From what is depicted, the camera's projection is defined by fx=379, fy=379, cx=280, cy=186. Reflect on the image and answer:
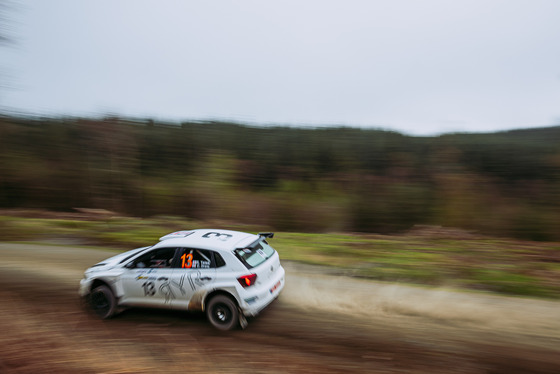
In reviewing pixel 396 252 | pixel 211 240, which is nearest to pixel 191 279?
pixel 211 240

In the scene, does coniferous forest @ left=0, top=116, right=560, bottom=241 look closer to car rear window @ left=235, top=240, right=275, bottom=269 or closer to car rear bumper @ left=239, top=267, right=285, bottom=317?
car rear window @ left=235, top=240, right=275, bottom=269

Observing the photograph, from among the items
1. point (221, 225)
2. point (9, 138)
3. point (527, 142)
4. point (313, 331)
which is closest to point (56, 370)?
point (313, 331)

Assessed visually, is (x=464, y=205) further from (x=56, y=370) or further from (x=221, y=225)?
(x=56, y=370)

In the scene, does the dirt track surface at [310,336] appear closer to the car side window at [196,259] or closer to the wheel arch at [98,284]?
the wheel arch at [98,284]

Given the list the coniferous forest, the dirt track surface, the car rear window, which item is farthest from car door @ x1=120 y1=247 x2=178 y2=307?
the coniferous forest

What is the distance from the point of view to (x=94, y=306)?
667 cm

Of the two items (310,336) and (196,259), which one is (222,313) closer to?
(196,259)

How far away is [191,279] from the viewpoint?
6.16 m

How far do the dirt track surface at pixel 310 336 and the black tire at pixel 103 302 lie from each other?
0.53 feet

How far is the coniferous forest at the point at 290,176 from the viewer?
1367cm

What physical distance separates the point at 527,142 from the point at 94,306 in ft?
75.0

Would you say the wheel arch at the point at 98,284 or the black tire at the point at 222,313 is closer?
the black tire at the point at 222,313

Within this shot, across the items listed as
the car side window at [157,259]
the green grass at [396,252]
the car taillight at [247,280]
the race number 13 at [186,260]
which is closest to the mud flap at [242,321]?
the car taillight at [247,280]

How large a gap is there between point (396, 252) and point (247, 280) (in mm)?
6156
